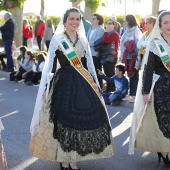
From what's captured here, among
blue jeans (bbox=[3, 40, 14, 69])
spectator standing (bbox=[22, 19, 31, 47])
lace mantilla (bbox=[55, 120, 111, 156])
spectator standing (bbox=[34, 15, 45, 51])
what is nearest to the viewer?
lace mantilla (bbox=[55, 120, 111, 156])

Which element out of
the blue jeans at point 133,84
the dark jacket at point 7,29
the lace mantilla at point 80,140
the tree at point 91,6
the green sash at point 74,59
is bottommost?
the blue jeans at point 133,84

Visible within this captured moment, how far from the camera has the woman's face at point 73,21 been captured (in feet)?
18.8

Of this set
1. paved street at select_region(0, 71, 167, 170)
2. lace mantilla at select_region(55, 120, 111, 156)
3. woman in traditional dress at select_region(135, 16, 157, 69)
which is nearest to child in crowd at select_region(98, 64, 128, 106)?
paved street at select_region(0, 71, 167, 170)

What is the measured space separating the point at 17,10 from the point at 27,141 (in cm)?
1148

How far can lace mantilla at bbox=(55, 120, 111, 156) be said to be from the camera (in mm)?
5500

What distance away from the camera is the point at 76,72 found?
5.73 m

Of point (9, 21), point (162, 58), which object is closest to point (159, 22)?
point (162, 58)

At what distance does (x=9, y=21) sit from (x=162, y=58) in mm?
9727

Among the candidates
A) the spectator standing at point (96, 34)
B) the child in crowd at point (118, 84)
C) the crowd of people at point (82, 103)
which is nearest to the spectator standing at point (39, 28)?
the spectator standing at point (96, 34)

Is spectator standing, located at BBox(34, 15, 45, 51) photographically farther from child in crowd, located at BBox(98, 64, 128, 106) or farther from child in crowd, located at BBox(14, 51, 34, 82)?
child in crowd, located at BBox(98, 64, 128, 106)

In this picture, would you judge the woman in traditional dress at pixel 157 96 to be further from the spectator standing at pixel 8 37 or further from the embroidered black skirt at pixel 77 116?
the spectator standing at pixel 8 37

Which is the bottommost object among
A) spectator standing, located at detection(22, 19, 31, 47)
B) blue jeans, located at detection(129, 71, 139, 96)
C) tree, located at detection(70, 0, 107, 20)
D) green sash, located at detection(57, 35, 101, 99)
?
spectator standing, located at detection(22, 19, 31, 47)

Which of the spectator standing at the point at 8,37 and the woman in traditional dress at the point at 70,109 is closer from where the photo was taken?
the woman in traditional dress at the point at 70,109

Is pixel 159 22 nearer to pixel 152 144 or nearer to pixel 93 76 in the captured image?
pixel 93 76
